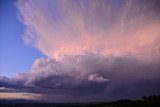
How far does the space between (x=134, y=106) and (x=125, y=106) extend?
11.5m

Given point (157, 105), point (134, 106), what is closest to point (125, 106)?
point (134, 106)

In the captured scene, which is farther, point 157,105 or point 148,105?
point 148,105

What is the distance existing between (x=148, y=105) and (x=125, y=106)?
20.3 meters

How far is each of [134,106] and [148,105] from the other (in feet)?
33.2

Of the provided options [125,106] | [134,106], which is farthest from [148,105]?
[125,106]

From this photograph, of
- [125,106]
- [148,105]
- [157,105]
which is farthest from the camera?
[125,106]

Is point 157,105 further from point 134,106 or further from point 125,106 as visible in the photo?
point 125,106

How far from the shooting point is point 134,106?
148000 mm

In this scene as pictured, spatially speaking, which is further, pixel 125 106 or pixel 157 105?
pixel 125 106

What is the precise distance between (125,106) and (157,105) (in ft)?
98.4

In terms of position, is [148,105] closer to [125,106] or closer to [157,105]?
[157,105]

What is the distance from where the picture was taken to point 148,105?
143500 mm

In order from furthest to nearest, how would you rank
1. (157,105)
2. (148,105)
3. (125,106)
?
(125,106)
(148,105)
(157,105)

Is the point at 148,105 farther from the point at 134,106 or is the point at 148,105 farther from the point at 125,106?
the point at 125,106
